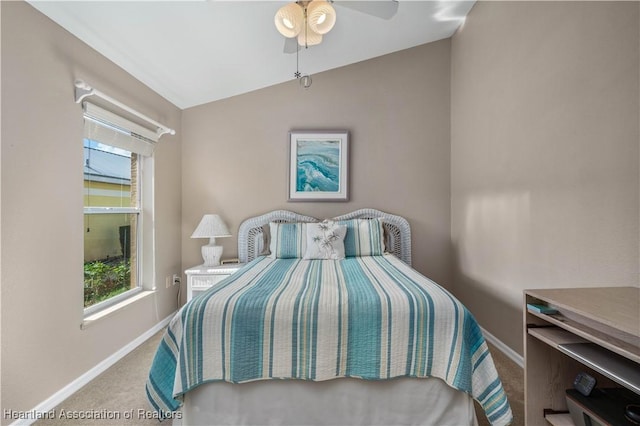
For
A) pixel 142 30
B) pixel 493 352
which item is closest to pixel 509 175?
pixel 493 352

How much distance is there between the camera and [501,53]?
7.63 ft

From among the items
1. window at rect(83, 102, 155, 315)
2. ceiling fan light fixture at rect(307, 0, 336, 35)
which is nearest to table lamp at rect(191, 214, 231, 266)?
window at rect(83, 102, 155, 315)

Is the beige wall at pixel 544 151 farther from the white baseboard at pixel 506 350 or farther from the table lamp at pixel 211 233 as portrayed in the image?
the table lamp at pixel 211 233

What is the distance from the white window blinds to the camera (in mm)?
2016

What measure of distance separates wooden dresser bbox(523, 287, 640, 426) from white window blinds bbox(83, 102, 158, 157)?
286 centimetres

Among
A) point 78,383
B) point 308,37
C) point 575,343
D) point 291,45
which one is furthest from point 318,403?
point 291,45

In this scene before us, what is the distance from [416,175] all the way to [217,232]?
229cm

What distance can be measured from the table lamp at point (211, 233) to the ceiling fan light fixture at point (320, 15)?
2042 millimetres

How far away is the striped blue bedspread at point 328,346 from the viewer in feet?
4.52

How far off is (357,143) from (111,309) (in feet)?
9.21

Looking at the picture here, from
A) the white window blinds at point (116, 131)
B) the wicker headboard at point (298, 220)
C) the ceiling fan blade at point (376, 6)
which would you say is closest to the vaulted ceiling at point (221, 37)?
the ceiling fan blade at point (376, 6)

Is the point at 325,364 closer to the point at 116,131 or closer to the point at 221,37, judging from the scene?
the point at 116,131

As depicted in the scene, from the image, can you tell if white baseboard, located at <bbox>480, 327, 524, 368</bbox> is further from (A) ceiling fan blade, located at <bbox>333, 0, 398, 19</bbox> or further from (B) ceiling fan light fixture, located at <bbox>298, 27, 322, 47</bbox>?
(B) ceiling fan light fixture, located at <bbox>298, 27, 322, 47</bbox>

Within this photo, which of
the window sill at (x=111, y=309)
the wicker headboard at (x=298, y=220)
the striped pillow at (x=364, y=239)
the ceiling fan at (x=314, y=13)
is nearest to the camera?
the ceiling fan at (x=314, y=13)
